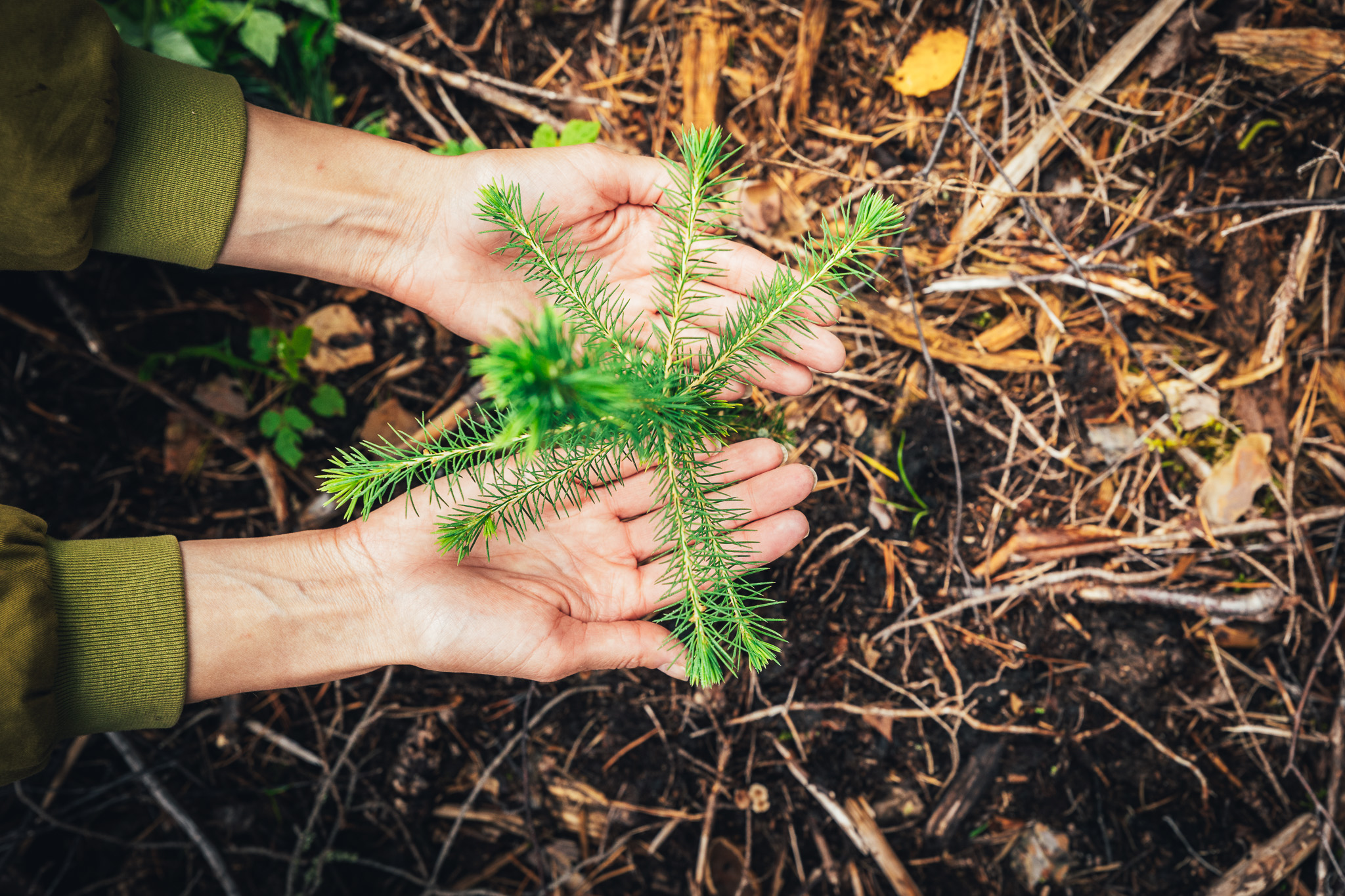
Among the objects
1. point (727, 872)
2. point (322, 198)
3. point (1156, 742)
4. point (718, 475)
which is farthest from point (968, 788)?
point (322, 198)

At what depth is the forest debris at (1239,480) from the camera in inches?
122

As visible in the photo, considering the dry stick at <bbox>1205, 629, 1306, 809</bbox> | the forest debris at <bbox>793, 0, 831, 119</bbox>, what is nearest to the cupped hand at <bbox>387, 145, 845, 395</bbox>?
the forest debris at <bbox>793, 0, 831, 119</bbox>

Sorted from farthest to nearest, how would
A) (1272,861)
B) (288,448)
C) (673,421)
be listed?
1. (288,448)
2. (1272,861)
3. (673,421)

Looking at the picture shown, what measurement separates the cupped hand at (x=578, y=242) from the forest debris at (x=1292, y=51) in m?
2.33

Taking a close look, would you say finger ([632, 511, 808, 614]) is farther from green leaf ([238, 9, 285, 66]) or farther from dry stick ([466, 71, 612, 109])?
green leaf ([238, 9, 285, 66])

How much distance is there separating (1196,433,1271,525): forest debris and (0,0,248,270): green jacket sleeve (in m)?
4.29

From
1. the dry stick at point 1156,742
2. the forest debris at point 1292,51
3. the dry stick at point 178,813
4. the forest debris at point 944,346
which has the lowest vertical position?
the dry stick at point 178,813

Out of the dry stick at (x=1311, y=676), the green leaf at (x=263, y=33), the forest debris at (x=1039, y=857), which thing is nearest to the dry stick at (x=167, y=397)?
the green leaf at (x=263, y=33)

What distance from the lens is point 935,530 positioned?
3.24 meters

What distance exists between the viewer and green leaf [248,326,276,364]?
11.1 feet

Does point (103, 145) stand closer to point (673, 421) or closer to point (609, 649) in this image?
point (673, 421)

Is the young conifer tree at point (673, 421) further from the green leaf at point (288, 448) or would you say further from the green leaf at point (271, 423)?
the green leaf at point (271, 423)

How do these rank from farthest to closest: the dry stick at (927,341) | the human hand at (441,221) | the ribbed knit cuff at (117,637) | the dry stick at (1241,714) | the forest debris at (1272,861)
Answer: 1. the dry stick at (1241,714)
2. the forest debris at (1272,861)
3. the dry stick at (927,341)
4. the human hand at (441,221)
5. the ribbed knit cuff at (117,637)

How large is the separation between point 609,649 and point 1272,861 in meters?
3.08
